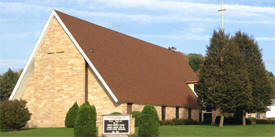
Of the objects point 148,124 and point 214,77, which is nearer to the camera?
point 148,124

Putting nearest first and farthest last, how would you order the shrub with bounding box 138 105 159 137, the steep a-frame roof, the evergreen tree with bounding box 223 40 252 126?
the shrub with bounding box 138 105 159 137, the steep a-frame roof, the evergreen tree with bounding box 223 40 252 126

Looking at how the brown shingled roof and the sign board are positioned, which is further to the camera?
the brown shingled roof

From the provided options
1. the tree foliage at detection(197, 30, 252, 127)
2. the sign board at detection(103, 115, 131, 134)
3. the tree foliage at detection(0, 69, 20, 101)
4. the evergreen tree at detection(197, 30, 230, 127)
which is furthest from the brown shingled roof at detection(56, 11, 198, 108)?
the tree foliage at detection(0, 69, 20, 101)

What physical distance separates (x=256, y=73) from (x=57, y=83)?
24.9 meters

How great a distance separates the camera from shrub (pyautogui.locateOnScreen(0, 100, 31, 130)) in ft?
116

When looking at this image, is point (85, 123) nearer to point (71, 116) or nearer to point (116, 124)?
point (116, 124)

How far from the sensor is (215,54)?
43.4m

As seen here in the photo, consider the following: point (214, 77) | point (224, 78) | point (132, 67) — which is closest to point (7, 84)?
point (132, 67)

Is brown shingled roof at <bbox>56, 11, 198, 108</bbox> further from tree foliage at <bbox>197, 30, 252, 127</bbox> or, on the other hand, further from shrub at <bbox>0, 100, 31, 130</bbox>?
shrub at <bbox>0, 100, 31, 130</bbox>

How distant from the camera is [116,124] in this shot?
26.8m

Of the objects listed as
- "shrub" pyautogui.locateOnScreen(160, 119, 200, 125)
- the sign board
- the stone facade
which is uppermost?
the stone facade

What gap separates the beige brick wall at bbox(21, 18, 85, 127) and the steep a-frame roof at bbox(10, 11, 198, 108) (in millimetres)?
1532

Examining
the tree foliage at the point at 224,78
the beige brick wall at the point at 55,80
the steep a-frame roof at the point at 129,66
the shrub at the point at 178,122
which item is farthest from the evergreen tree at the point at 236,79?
the beige brick wall at the point at 55,80

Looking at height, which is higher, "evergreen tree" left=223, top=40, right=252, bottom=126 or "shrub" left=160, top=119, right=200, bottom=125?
"evergreen tree" left=223, top=40, right=252, bottom=126
